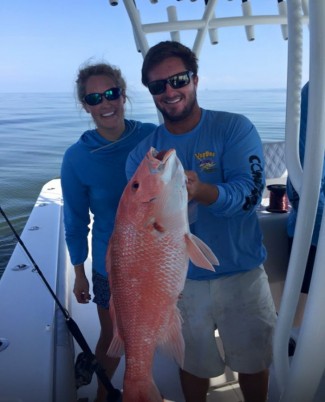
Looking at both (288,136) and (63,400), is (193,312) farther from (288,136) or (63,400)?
(288,136)

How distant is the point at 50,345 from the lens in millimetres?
2059

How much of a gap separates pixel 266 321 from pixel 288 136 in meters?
1.04

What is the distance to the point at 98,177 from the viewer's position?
83.4 inches

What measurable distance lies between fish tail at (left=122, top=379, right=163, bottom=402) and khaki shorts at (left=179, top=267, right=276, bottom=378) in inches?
21.8

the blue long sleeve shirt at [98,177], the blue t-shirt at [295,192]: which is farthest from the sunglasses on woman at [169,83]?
the blue t-shirt at [295,192]

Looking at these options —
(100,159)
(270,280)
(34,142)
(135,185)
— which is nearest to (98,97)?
(100,159)

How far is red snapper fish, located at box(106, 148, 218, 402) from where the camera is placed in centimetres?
130

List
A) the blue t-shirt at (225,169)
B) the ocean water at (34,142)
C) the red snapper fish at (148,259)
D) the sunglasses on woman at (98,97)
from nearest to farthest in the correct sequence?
the red snapper fish at (148,259)
the blue t-shirt at (225,169)
the sunglasses on woman at (98,97)
the ocean water at (34,142)

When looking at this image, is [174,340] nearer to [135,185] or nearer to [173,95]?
[135,185]

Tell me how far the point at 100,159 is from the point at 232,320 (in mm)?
1103

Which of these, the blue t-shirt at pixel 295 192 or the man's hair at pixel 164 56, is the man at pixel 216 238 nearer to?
the man's hair at pixel 164 56

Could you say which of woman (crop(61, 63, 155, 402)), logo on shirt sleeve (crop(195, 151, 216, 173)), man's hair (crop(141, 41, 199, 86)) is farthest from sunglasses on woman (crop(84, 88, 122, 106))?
logo on shirt sleeve (crop(195, 151, 216, 173))

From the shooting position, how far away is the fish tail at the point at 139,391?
1.34m

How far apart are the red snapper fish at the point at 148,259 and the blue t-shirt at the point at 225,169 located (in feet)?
0.90
